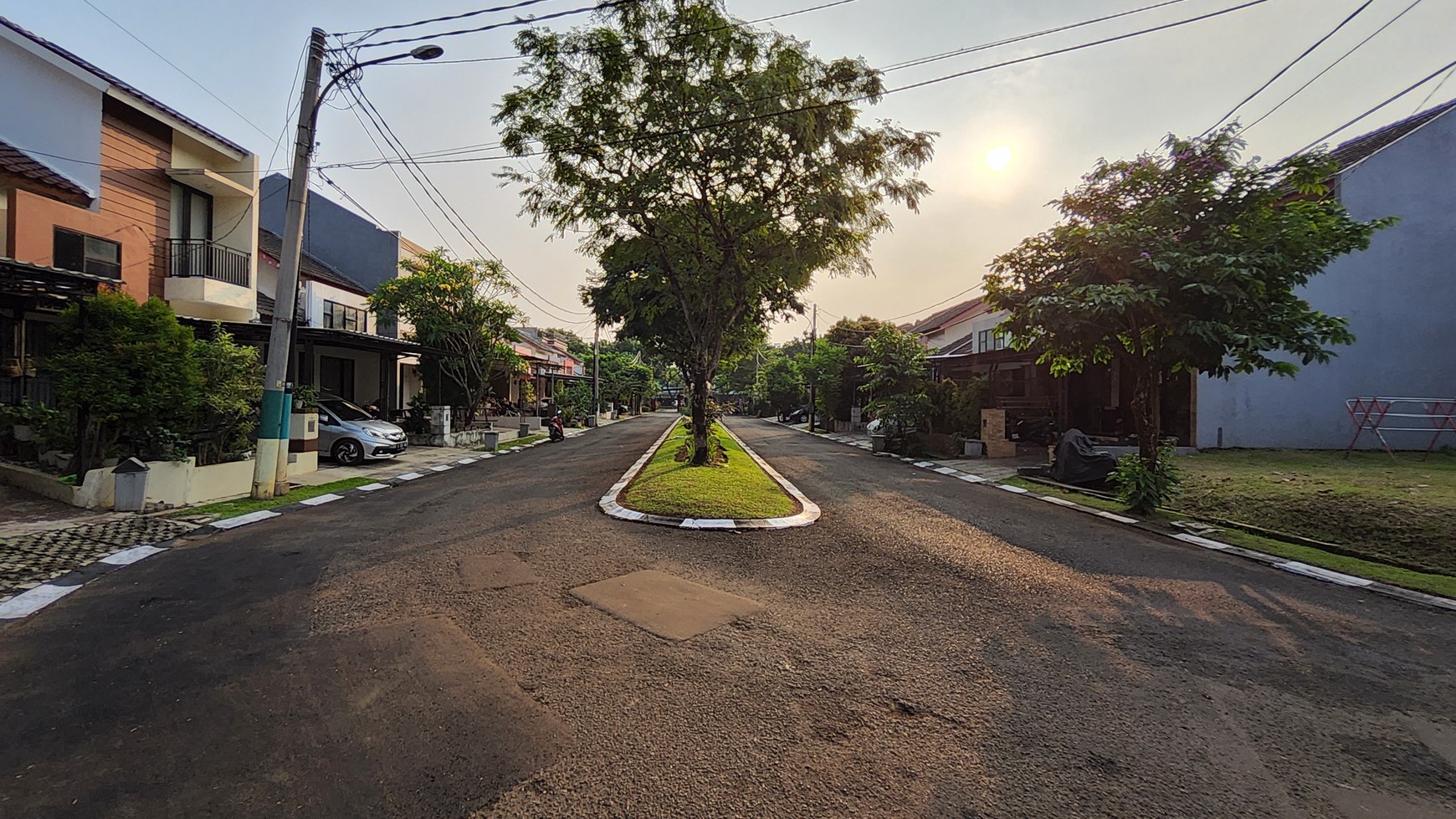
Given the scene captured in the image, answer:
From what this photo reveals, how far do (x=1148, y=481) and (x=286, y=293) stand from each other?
532 inches

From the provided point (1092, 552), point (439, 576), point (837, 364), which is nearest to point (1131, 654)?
point (1092, 552)

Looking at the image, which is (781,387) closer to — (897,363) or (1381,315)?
(897,363)

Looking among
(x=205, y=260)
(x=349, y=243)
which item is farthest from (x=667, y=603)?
(x=349, y=243)

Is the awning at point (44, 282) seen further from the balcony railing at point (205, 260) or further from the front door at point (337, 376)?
the front door at point (337, 376)

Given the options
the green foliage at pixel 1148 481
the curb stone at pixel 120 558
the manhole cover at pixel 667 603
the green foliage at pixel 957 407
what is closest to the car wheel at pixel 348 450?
the curb stone at pixel 120 558

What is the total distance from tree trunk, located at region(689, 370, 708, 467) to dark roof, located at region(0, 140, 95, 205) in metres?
12.7

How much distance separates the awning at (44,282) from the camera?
→ 7855mm

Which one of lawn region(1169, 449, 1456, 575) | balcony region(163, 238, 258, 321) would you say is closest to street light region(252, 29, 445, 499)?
balcony region(163, 238, 258, 321)

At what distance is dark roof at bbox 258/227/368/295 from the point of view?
19531mm

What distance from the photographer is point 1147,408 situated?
965cm

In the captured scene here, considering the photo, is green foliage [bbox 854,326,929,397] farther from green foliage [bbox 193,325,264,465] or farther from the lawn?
green foliage [bbox 193,325,264,465]

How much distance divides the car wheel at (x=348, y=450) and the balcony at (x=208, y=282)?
445 cm

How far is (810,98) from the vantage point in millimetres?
11250

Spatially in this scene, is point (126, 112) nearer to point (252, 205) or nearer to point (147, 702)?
point (252, 205)
